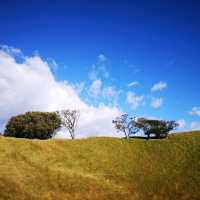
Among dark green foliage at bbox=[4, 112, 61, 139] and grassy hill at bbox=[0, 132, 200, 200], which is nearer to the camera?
grassy hill at bbox=[0, 132, 200, 200]

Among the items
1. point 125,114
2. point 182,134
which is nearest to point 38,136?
point 125,114

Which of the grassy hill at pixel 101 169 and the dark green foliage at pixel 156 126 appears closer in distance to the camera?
the grassy hill at pixel 101 169

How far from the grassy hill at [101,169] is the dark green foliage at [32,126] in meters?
27.7

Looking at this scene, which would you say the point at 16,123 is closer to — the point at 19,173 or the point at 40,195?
the point at 19,173

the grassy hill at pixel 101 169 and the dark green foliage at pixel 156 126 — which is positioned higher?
the dark green foliage at pixel 156 126

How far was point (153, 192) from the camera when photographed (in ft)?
136

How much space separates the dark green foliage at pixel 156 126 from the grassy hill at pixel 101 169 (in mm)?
25197

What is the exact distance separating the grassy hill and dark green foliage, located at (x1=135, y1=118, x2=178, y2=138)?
82.7ft

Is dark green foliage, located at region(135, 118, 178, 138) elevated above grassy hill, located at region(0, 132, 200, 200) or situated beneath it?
elevated above

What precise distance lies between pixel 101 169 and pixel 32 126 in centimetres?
4068

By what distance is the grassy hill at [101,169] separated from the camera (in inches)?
1513

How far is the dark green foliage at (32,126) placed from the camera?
83.0 meters

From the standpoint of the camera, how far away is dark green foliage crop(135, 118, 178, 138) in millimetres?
87250

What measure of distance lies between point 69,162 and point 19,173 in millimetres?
10224
